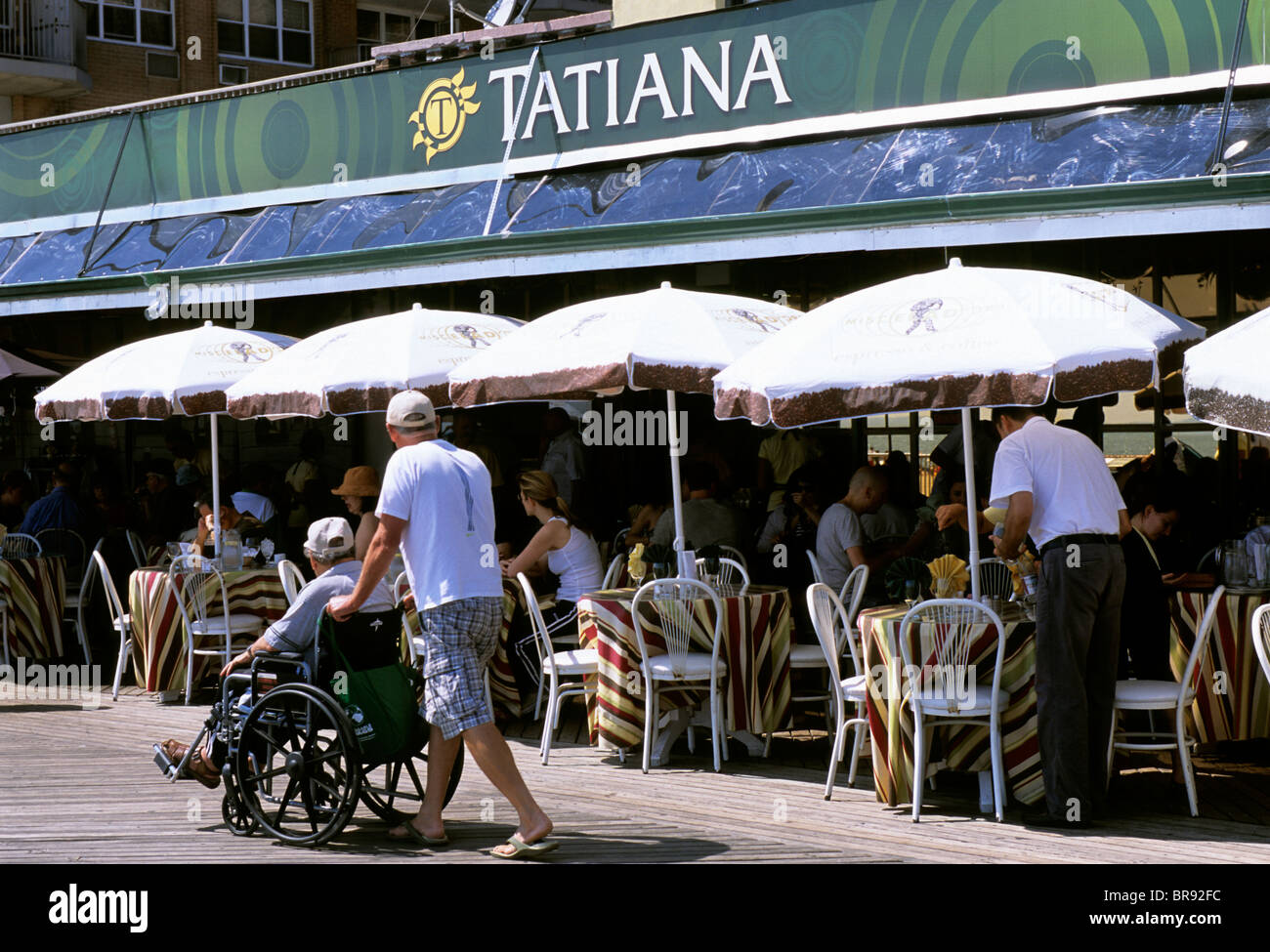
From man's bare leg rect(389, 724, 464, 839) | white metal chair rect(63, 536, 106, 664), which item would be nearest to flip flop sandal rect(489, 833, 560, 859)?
man's bare leg rect(389, 724, 464, 839)

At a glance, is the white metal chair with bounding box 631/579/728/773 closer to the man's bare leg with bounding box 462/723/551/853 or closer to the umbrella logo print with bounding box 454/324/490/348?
the man's bare leg with bounding box 462/723/551/853

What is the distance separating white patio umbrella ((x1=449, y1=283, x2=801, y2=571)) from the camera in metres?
8.12

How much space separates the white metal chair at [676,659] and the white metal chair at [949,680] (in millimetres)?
1385

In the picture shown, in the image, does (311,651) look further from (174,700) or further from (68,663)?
(68,663)

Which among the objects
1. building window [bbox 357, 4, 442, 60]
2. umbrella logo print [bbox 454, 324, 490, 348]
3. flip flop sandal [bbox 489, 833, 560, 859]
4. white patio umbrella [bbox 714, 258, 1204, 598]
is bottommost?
flip flop sandal [bbox 489, 833, 560, 859]

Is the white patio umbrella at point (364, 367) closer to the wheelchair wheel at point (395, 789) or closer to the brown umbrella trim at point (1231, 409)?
the wheelchair wheel at point (395, 789)

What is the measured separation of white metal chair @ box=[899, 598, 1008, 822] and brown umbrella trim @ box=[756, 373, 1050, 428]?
2.94 feet

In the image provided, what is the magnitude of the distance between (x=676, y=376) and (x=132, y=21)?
23.0 metres

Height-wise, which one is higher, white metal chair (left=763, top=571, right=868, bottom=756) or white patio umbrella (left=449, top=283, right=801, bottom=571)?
white patio umbrella (left=449, top=283, right=801, bottom=571)
